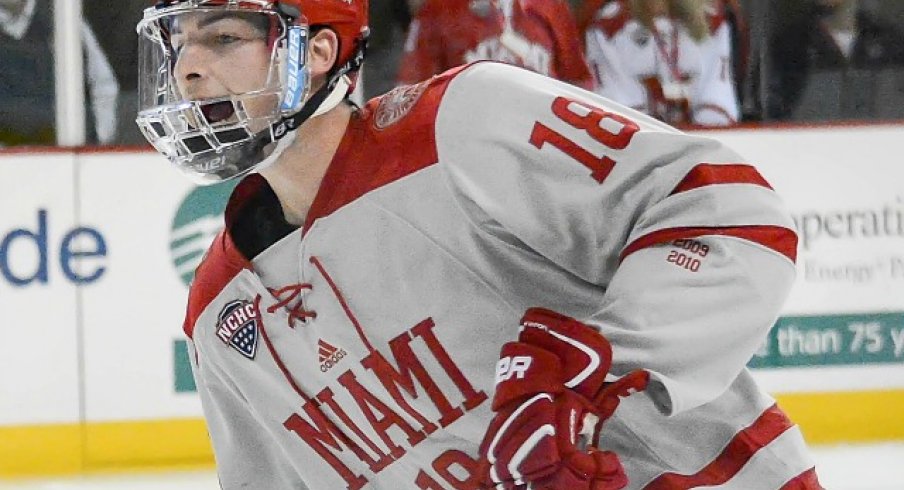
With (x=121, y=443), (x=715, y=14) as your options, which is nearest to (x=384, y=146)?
(x=121, y=443)

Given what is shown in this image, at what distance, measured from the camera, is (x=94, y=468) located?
3.72 m

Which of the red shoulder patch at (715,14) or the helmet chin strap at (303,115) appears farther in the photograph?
the red shoulder patch at (715,14)

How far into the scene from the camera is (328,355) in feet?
5.40

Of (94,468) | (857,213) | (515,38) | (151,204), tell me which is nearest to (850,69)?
(857,213)

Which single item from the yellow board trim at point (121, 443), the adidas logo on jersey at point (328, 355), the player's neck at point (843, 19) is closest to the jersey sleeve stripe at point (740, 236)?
the adidas logo on jersey at point (328, 355)

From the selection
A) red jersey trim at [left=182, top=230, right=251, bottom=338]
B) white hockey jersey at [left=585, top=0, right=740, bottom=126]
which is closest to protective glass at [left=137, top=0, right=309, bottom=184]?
red jersey trim at [left=182, top=230, right=251, bottom=338]

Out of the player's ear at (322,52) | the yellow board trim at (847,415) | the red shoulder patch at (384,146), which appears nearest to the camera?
the red shoulder patch at (384,146)

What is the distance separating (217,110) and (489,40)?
2190mm

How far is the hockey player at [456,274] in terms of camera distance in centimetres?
133

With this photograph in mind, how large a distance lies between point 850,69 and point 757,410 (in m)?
2.85

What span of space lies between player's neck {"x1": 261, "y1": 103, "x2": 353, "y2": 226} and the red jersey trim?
10 centimetres

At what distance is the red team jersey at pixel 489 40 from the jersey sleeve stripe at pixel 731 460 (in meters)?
2.21

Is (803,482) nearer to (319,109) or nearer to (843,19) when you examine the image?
(319,109)

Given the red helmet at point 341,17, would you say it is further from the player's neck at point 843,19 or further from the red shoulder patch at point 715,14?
the player's neck at point 843,19
